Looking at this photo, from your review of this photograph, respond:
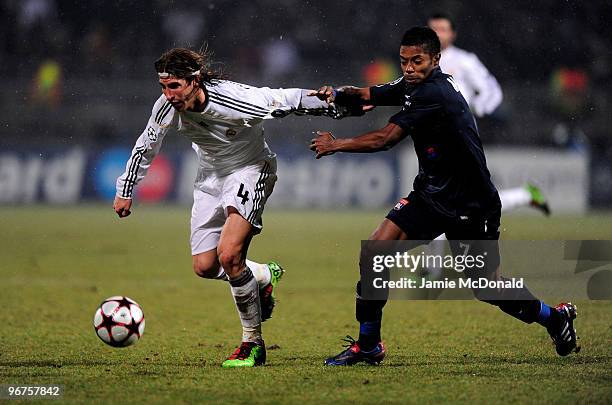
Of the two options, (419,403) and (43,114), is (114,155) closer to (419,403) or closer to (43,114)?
(43,114)

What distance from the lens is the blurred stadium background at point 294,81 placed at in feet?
65.6

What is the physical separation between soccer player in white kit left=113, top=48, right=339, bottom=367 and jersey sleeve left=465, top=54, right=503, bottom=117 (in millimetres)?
3839

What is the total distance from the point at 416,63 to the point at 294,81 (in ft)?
52.2

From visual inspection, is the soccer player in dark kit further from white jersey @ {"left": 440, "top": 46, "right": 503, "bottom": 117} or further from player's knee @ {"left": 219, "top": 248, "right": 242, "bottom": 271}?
white jersey @ {"left": 440, "top": 46, "right": 503, "bottom": 117}

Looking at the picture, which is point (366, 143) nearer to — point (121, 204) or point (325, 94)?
point (325, 94)

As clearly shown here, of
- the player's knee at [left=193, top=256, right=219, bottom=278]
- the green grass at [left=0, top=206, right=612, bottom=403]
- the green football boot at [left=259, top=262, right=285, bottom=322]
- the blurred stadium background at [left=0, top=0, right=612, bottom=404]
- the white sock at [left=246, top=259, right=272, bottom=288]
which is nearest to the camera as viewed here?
the green grass at [left=0, top=206, right=612, bottom=403]

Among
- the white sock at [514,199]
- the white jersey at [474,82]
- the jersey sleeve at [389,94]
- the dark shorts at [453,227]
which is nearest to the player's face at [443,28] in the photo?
the white jersey at [474,82]

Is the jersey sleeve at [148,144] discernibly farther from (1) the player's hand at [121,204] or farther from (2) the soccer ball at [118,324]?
(2) the soccer ball at [118,324]

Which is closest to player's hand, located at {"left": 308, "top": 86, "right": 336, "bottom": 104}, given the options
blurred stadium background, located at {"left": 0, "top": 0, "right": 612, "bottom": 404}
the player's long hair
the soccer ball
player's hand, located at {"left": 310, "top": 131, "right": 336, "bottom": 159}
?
player's hand, located at {"left": 310, "top": 131, "right": 336, "bottom": 159}

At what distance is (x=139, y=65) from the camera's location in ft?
72.9

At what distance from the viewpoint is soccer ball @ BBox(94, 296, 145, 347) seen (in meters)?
5.70

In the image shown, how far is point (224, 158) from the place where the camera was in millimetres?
6230

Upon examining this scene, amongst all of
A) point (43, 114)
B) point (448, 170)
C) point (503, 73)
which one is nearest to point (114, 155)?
point (43, 114)

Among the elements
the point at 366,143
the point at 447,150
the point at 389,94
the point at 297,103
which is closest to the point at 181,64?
the point at 297,103
